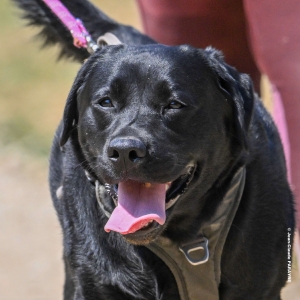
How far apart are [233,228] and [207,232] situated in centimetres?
11

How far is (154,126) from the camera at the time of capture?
2.56 metres

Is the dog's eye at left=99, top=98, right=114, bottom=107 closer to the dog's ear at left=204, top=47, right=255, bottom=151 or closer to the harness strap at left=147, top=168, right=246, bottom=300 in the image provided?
the dog's ear at left=204, top=47, right=255, bottom=151

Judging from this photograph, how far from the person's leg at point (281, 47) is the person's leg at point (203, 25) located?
447 millimetres

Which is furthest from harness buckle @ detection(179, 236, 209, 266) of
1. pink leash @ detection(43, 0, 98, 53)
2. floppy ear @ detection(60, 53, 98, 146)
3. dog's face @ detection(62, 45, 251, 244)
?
pink leash @ detection(43, 0, 98, 53)

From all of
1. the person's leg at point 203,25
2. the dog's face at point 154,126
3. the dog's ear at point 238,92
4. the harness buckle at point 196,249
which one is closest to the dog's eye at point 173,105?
the dog's face at point 154,126

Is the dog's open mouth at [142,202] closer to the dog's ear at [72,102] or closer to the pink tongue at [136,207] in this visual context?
the pink tongue at [136,207]

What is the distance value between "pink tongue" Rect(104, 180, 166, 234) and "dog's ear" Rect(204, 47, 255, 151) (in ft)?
1.26

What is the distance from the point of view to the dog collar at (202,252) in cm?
278

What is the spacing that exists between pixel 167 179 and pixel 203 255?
1.39ft

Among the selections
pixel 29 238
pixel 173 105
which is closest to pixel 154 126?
pixel 173 105

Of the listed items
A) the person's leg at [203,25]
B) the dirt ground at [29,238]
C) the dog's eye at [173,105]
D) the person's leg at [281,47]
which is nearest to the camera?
the dog's eye at [173,105]

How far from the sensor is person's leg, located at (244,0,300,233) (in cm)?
328

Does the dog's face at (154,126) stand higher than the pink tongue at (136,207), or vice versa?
the dog's face at (154,126)

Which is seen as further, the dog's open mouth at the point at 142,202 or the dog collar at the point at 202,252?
the dog collar at the point at 202,252
